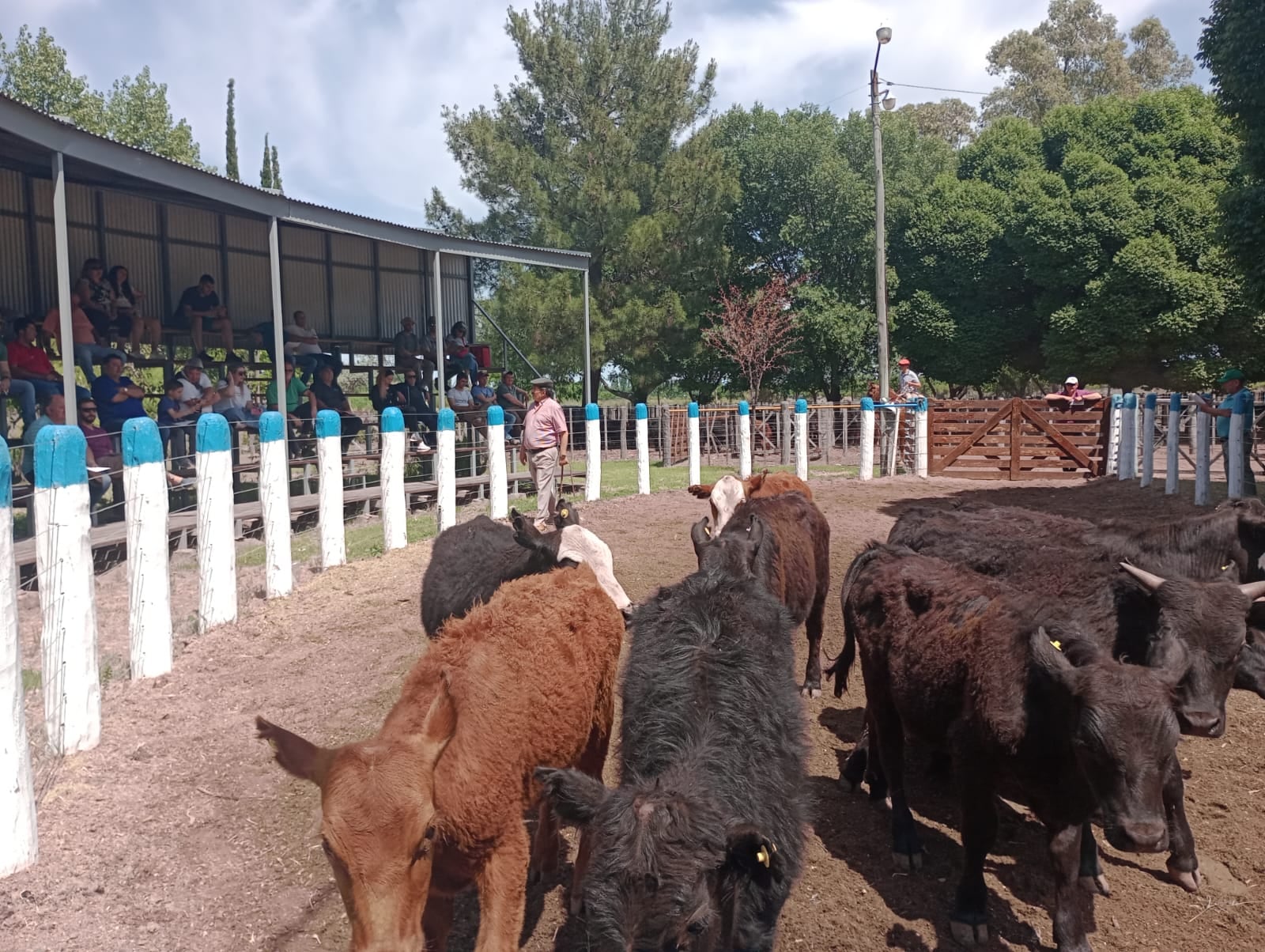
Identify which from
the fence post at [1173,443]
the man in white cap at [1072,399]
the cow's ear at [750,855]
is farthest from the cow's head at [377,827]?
the man in white cap at [1072,399]

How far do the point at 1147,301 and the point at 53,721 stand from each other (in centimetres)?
2668

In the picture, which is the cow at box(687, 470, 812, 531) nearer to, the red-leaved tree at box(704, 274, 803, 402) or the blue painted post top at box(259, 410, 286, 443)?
the blue painted post top at box(259, 410, 286, 443)

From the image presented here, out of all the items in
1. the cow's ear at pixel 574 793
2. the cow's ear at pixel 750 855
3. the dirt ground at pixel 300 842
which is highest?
the cow's ear at pixel 574 793

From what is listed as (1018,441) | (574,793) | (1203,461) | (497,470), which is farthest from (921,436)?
(574,793)

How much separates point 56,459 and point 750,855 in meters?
4.12

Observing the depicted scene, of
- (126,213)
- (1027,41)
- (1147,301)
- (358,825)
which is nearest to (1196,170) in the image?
(1147,301)

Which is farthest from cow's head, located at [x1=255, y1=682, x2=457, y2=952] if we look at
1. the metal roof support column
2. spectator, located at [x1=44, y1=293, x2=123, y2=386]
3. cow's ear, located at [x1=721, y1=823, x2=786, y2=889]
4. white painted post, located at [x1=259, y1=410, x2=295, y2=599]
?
spectator, located at [x1=44, y1=293, x2=123, y2=386]

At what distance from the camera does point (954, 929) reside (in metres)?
3.90

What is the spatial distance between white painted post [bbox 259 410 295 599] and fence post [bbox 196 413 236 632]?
0.82 metres

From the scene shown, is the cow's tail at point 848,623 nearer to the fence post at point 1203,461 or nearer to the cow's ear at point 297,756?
the cow's ear at point 297,756

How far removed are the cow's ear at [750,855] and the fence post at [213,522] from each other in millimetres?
5393

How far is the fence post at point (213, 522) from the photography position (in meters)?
7.04

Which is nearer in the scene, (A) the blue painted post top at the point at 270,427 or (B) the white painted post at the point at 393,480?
(A) the blue painted post top at the point at 270,427

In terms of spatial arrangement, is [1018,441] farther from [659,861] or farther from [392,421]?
[659,861]
